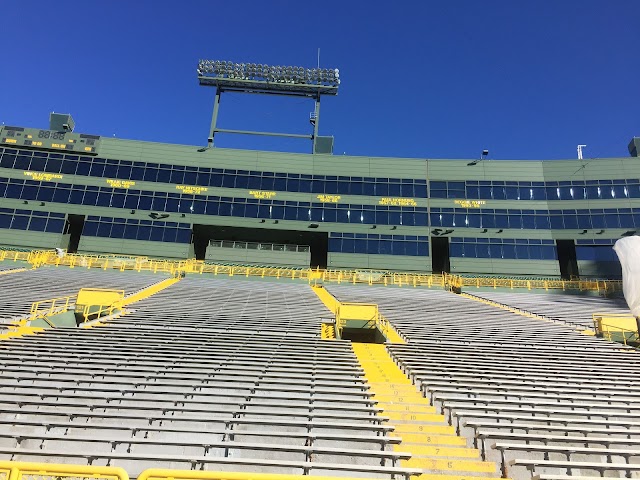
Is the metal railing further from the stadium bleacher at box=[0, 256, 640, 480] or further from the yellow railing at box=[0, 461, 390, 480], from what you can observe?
the yellow railing at box=[0, 461, 390, 480]

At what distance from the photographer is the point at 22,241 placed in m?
30.0

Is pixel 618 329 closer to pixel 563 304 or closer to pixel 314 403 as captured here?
pixel 563 304

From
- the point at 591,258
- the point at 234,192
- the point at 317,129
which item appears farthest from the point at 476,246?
the point at 234,192

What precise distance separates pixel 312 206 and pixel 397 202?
25.0 feet

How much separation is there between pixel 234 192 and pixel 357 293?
51.6 feet

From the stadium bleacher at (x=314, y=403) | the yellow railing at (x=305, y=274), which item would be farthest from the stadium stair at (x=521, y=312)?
the yellow railing at (x=305, y=274)

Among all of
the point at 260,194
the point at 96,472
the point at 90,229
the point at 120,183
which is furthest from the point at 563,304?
the point at 90,229

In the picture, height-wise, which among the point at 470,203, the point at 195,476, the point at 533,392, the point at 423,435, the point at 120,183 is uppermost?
the point at 120,183

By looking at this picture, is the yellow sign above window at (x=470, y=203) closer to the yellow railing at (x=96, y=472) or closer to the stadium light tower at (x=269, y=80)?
the stadium light tower at (x=269, y=80)

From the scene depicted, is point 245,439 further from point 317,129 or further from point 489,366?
point 317,129

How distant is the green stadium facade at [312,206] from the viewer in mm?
31062

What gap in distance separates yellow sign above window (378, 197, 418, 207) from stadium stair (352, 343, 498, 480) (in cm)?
2574

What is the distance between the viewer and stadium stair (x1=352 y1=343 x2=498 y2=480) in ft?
17.2

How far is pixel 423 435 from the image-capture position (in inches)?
239
